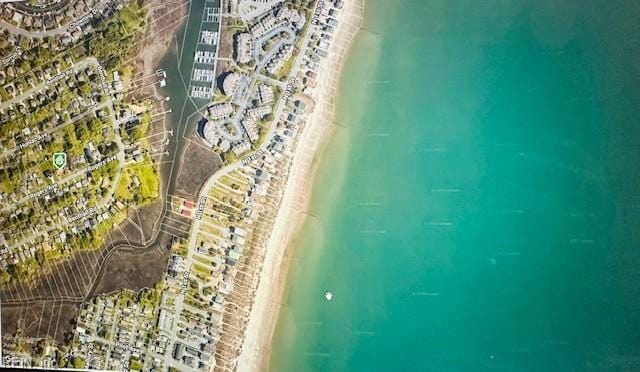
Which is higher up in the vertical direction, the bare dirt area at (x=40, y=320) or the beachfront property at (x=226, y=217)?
the beachfront property at (x=226, y=217)

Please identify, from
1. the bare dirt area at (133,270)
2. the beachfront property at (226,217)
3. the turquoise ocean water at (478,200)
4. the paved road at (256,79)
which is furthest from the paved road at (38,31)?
the turquoise ocean water at (478,200)

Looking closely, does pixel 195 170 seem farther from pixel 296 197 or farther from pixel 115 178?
pixel 296 197

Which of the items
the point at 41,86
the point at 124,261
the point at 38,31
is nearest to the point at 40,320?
the point at 124,261

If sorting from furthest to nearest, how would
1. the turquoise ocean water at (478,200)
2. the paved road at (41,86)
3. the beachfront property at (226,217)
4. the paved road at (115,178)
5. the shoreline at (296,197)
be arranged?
the paved road at (41,86)
the paved road at (115,178)
the shoreline at (296,197)
the beachfront property at (226,217)
the turquoise ocean water at (478,200)

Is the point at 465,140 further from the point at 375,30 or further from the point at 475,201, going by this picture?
the point at 375,30

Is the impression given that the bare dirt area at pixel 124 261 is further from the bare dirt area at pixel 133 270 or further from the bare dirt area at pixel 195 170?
the bare dirt area at pixel 195 170

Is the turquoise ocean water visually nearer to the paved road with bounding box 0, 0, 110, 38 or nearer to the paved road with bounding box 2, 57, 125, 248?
the paved road with bounding box 2, 57, 125, 248
